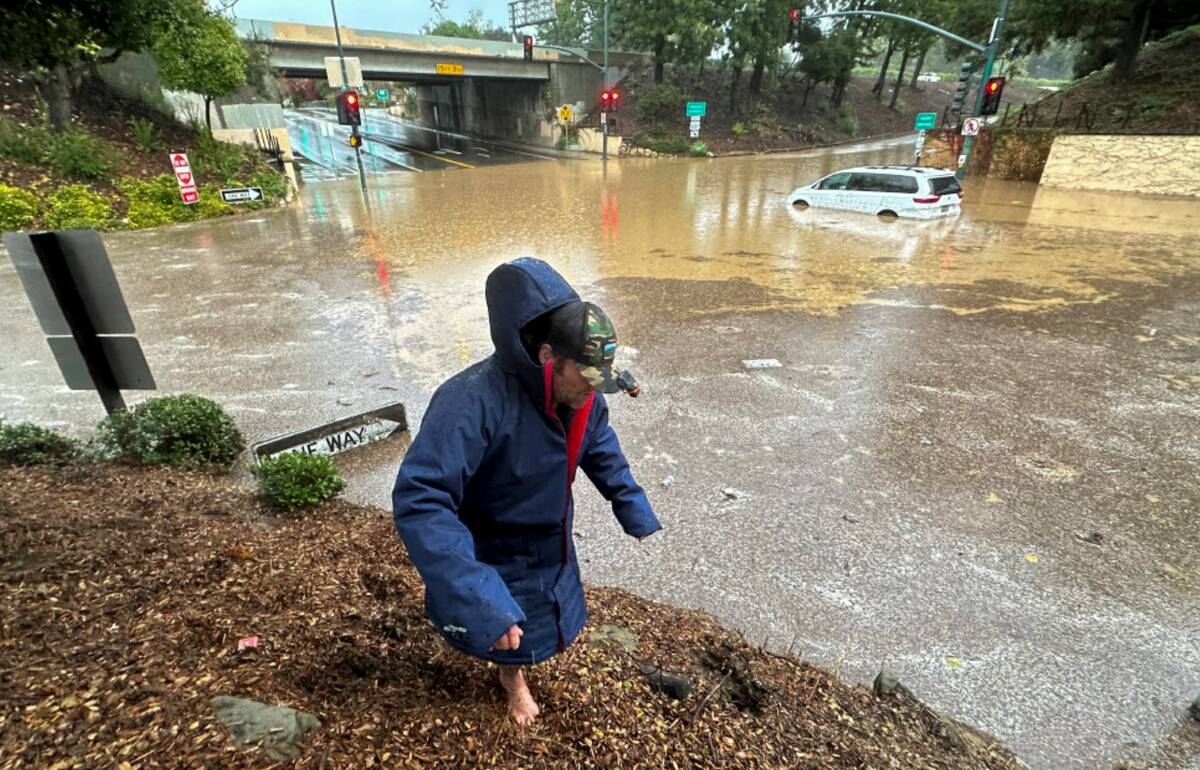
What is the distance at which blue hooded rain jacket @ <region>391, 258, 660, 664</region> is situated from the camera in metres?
1.52

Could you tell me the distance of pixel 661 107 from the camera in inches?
1473

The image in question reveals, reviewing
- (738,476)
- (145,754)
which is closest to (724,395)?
(738,476)

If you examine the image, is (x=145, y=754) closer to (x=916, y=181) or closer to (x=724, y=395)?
(x=724, y=395)

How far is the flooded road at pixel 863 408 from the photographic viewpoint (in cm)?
307

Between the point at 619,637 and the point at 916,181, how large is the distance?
14.1 m

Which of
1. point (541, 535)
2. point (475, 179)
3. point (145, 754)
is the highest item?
point (541, 535)

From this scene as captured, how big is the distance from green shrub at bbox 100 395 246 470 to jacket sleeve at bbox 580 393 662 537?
3.60m

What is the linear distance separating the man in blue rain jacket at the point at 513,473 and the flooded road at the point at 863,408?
168cm

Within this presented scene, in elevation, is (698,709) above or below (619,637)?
above

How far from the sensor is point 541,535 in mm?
1858

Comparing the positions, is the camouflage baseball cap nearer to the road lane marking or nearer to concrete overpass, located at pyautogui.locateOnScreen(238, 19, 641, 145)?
the road lane marking

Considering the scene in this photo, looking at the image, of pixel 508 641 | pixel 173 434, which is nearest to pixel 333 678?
pixel 508 641

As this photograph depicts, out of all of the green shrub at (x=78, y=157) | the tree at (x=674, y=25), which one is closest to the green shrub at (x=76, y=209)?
the green shrub at (x=78, y=157)

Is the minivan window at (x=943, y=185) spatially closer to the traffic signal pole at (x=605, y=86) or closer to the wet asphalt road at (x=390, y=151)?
the traffic signal pole at (x=605, y=86)
